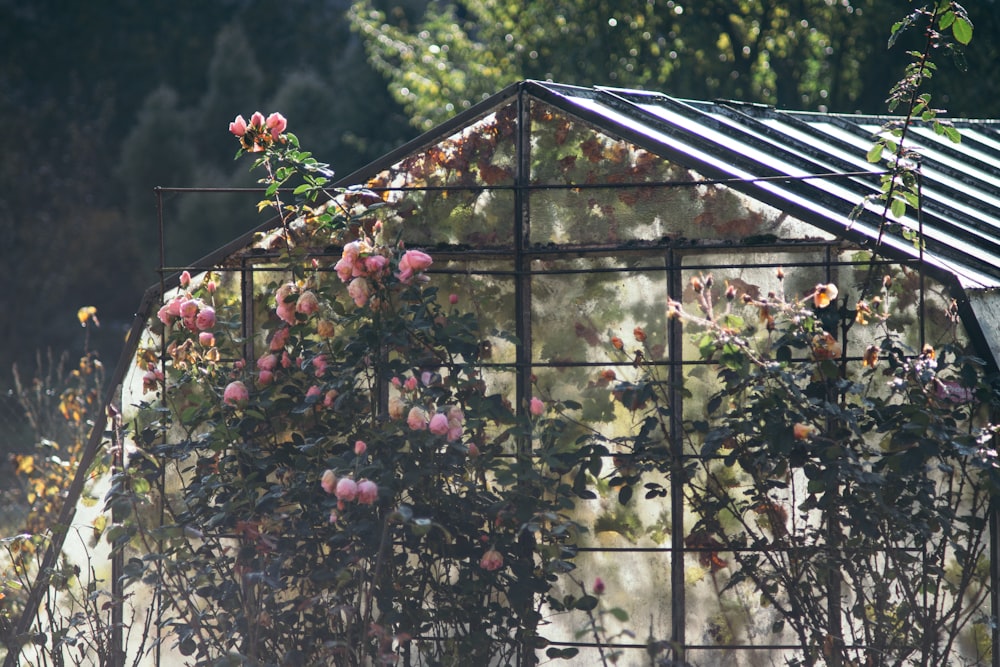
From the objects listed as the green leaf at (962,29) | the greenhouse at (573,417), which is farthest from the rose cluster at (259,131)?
the green leaf at (962,29)

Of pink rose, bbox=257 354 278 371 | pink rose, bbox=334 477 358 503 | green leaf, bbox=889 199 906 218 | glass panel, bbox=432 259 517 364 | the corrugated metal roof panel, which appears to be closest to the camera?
pink rose, bbox=334 477 358 503

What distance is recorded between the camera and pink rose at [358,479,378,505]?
360 cm

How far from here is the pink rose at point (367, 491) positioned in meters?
3.60

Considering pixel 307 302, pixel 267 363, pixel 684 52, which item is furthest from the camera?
pixel 684 52

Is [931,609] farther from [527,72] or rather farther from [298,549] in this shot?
[527,72]

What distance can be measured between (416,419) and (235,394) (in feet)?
2.26

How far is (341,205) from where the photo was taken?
13.4ft

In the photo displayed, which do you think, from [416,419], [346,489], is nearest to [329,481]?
[346,489]

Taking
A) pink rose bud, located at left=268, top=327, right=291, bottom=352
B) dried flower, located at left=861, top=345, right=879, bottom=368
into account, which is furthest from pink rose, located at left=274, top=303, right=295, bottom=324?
dried flower, located at left=861, top=345, right=879, bottom=368

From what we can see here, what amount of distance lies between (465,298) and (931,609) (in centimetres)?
203

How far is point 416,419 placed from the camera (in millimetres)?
3771

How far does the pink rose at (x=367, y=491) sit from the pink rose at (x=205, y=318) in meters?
0.87

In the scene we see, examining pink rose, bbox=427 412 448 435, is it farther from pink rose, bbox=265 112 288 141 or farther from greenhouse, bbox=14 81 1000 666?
pink rose, bbox=265 112 288 141

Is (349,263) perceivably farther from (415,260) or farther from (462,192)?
(462,192)
